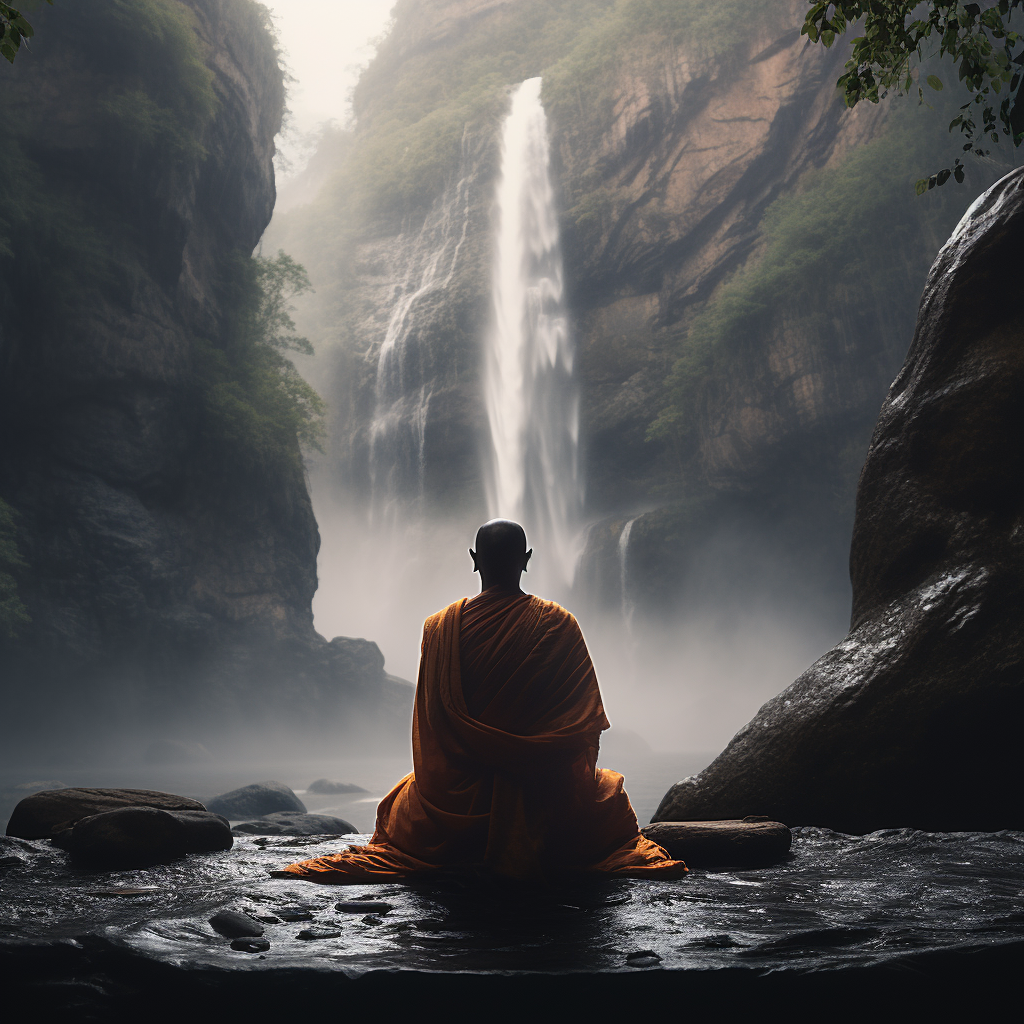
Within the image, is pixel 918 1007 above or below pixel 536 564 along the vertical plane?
below

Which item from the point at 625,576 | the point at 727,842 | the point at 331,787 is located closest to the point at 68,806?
the point at 727,842

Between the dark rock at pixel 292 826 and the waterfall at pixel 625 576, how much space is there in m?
21.3

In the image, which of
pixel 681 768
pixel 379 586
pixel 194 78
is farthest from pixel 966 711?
pixel 379 586

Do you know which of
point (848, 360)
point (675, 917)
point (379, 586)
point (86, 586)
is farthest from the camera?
point (379, 586)

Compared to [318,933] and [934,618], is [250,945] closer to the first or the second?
[318,933]

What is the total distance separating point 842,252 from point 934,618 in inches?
997

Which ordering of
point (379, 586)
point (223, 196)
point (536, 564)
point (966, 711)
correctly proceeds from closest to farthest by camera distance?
1. point (966, 711)
2. point (223, 196)
3. point (536, 564)
4. point (379, 586)

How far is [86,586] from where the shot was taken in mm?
19828

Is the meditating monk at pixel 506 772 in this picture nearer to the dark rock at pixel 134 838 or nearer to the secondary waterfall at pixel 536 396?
the dark rock at pixel 134 838

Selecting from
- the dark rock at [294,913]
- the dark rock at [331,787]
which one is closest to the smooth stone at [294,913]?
the dark rock at [294,913]

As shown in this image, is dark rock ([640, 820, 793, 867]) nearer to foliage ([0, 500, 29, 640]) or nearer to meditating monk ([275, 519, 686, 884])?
meditating monk ([275, 519, 686, 884])

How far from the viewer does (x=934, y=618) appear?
5.12 m

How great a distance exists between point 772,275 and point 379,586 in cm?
1996

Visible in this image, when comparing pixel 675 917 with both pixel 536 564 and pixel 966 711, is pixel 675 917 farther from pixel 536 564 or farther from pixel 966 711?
pixel 536 564
